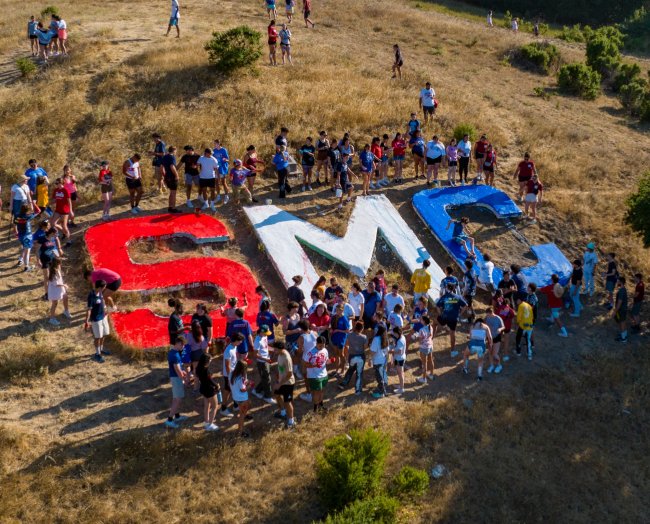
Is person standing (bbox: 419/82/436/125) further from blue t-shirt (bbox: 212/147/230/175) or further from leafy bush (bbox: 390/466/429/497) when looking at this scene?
leafy bush (bbox: 390/466/429/497)

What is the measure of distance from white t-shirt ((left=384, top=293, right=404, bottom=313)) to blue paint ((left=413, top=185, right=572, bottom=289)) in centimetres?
484

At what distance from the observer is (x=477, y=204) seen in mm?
24609

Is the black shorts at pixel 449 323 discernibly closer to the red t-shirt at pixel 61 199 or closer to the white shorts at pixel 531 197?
the white shorts at pixel 531 197

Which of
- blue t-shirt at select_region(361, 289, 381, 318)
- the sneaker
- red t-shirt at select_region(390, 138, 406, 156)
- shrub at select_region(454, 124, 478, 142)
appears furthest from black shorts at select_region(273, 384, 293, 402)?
shrub at select_region(454, 124, 478, 142)

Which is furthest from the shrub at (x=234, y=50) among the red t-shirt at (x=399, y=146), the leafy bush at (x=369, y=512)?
the leafy bush at (x=369, y=512)

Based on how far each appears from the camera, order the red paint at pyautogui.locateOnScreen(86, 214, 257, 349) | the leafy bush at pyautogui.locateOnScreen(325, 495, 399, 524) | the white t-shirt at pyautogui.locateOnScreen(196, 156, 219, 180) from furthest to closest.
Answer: the white t-shirt at pyautogui.locateOnScreen(196, 156, 219, 180) < the red paint at pyautogui.locateOnScreen(86, 214, 257, 349) < the leafy bush at pyautogui.locateOnScreen(325, 495, 399, 524)

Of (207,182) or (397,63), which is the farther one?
(397,63)

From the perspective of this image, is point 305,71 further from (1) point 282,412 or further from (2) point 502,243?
(1) point 282,412

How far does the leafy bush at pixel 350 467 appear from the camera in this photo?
44.0 feet

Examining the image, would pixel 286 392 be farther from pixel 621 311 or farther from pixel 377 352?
pixel 621 311

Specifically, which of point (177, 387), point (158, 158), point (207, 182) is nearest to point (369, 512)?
point (177, 387)

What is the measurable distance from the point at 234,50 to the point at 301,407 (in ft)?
56.2

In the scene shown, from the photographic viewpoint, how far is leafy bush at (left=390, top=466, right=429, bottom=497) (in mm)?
13945

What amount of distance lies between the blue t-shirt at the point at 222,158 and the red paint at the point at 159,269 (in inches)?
61.2
